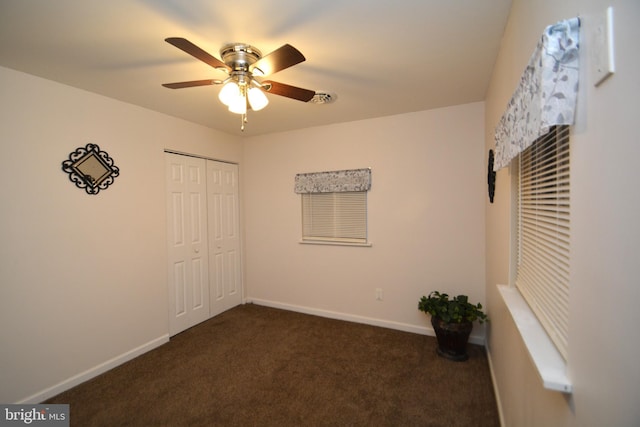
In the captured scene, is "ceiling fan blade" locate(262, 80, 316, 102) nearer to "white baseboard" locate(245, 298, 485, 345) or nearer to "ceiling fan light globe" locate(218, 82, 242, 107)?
"ceiling fan light globe" locate(218, 82, 242, 107)

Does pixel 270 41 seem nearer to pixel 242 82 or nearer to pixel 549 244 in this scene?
pixel 242 82

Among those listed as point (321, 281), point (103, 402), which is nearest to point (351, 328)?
point (321, 281)

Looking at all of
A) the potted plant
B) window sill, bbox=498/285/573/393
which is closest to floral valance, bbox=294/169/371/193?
the potted plant

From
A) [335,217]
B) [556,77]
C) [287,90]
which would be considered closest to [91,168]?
[287,90]

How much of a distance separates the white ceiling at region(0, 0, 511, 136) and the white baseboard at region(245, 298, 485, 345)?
7.96 feet

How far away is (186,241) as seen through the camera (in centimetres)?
328

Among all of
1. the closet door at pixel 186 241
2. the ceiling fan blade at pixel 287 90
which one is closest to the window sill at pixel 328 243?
the closet door at pixel 186 241

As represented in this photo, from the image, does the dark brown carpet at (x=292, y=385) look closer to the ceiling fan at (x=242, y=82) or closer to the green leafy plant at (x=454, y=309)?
the green leafy plant at (x=454, y=309)

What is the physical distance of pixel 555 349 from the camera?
955 mm

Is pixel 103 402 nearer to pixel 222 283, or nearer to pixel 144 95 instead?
pixel 222 283

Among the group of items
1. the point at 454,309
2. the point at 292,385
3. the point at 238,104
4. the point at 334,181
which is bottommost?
the point at 292,385

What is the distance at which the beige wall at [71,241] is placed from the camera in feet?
6.53

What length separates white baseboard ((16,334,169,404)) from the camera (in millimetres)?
2082

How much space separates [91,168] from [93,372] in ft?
5.79
